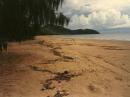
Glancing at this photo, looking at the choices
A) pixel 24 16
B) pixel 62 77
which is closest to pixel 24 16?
pixel 24 16

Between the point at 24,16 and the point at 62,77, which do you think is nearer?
the point at 62,77

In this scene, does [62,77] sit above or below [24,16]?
below

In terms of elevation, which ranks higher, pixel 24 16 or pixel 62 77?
pixel 24 16

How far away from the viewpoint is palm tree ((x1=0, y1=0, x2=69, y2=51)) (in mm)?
9584

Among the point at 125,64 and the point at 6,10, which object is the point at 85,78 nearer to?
the point at 125,64

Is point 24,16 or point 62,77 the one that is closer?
point 62,77

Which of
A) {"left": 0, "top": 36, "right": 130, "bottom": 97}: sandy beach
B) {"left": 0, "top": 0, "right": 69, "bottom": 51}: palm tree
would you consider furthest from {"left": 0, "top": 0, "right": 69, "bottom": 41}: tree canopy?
{"left": 0, "top": 36, "right": 130, "bottom": 97}: sandy beach

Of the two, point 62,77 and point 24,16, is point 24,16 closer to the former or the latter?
point 24,16

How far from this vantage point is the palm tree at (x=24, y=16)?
9584 millimetres

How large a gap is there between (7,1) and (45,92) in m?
Answer: 3.58

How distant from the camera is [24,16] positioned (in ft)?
33.2

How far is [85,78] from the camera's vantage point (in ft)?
28.1

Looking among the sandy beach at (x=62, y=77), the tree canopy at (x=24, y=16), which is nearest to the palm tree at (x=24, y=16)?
the tree canopy at (x=24, y=16)

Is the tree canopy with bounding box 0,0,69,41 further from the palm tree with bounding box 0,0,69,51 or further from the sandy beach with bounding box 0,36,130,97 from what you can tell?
the sandy beach with bounding box 0,36,130,97
